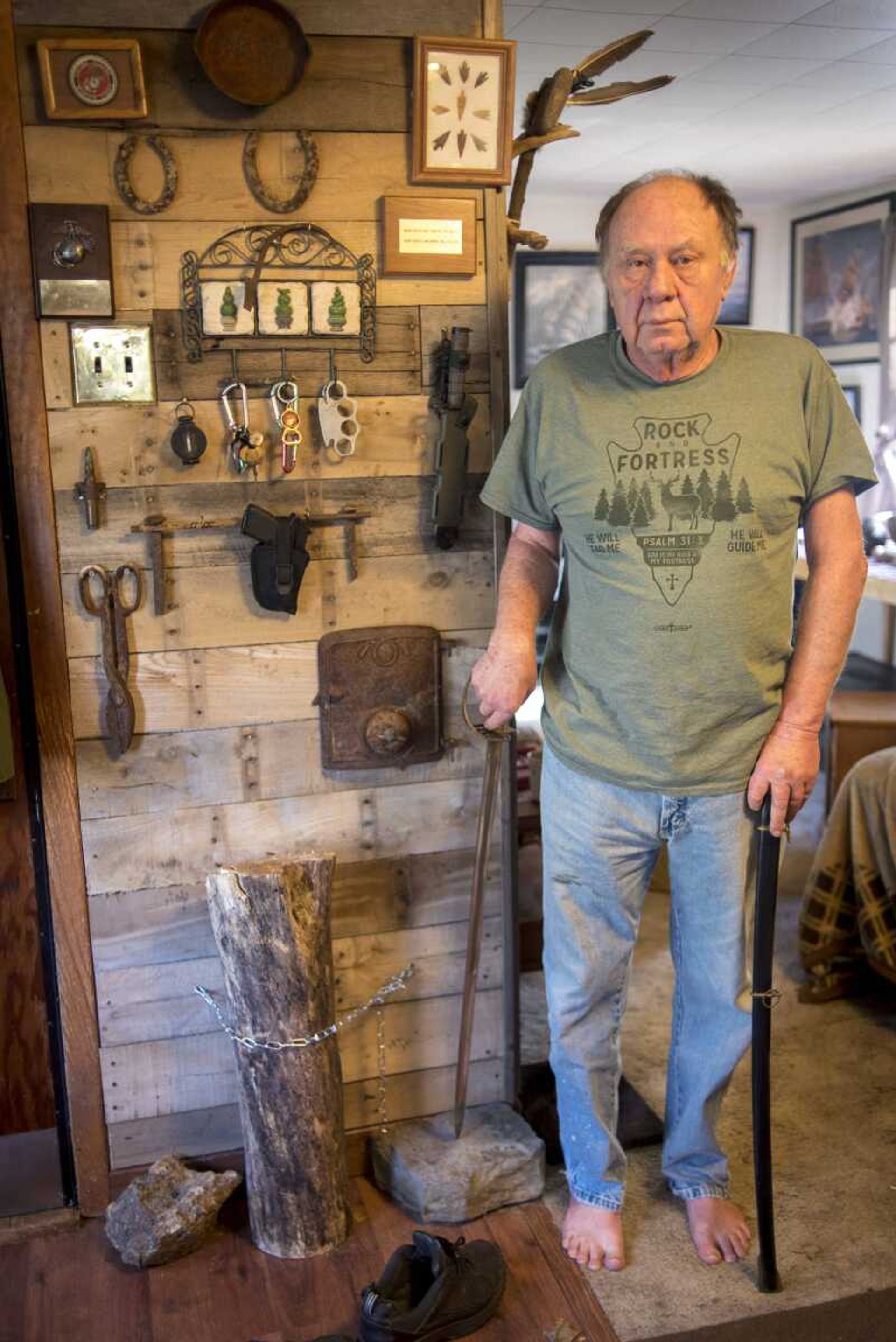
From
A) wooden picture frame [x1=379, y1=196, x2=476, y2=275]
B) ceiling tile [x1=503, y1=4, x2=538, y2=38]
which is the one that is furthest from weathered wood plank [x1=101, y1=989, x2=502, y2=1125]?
ceiling tile [x1=503, y1=4, x2=538, y2=38]

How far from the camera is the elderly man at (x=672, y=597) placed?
1962 mm

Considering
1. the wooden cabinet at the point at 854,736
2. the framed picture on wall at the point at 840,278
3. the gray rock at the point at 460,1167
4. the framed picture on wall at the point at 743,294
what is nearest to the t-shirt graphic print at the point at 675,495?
the gray rock at the point at 460,1167

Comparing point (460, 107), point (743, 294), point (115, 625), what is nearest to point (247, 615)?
point (115, 625)

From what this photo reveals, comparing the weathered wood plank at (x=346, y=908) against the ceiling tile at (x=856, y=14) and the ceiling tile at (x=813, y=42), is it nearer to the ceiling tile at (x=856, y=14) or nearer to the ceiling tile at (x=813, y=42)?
the ceiling tile at (x=856, y=14)

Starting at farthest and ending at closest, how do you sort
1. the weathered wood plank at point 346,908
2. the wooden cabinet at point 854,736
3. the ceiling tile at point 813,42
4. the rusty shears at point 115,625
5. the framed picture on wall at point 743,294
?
the framed picture on wall at point 743,294, the ceiling tile at point 813,42, the wooden cabinet at point 854,736, the weathered wood plank at point 346,908, the rusty shears at point 115,625

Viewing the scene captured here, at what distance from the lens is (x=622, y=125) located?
541 cm

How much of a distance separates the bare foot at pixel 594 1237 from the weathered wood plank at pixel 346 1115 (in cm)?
33

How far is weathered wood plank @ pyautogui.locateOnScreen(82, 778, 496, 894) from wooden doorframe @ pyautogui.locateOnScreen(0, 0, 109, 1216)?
2.3 inches

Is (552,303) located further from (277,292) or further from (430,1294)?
(430,1294)

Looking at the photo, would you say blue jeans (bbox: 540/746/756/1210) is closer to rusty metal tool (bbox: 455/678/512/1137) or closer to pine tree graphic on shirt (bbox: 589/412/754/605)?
rusty metal tool (bbox: 455/678/512/1137)

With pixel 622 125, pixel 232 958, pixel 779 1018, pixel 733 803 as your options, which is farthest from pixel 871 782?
pixel 622 125

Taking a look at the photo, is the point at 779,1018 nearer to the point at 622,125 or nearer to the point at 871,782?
the point at 871,782

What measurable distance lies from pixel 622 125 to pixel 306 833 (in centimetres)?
414

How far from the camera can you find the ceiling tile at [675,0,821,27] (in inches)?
149
